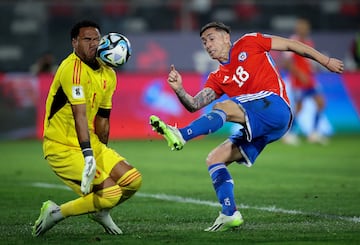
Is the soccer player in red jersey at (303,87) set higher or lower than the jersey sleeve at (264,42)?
lower

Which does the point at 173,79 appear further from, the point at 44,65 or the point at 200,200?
the point at 44,65

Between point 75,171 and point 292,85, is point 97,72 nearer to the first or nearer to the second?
point 75,171

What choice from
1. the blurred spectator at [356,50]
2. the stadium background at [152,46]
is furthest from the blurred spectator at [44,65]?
the blurred spectator at [356,50]

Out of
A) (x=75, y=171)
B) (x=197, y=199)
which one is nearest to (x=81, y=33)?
(x=75, y=171)

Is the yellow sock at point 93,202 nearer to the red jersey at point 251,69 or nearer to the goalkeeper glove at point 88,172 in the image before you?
the goalkeeper glove at point 88,172

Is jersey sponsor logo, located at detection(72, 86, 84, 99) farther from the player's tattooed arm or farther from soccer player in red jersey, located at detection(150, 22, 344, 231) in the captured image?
the player's tattooed arm

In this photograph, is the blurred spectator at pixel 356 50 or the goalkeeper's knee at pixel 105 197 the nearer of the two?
the goalkeeper's knee at pixel 105 197

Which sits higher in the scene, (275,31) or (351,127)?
(275,31)

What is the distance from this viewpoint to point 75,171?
835cm

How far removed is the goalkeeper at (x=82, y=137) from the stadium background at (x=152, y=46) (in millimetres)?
12755

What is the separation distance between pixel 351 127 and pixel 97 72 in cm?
1510

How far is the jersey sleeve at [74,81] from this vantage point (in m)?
8.12

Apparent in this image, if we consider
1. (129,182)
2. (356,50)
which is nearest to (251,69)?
(129,182)

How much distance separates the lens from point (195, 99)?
9.23 meters
